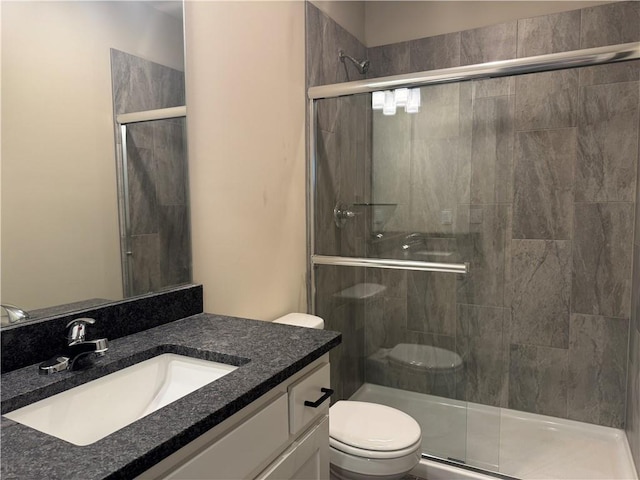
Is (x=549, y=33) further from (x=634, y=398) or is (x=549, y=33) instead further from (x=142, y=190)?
(x=142, y=190)

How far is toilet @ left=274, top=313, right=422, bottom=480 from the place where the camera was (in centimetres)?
165

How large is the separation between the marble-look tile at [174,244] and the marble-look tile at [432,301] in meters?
1.16

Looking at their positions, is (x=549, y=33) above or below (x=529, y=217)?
above

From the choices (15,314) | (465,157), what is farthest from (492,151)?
(15,314)

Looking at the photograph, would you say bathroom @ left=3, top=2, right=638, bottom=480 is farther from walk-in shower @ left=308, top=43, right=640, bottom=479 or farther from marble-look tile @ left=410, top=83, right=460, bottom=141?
marble-look tile @ left=410, top=83, right=460, bottom=141

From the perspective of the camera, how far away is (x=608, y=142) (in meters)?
2.44

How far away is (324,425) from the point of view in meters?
1.25

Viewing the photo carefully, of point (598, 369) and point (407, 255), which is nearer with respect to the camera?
point (407, 255)

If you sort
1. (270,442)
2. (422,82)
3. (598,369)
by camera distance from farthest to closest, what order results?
1. (598,369)
2. (422,82)
3. (270,442)

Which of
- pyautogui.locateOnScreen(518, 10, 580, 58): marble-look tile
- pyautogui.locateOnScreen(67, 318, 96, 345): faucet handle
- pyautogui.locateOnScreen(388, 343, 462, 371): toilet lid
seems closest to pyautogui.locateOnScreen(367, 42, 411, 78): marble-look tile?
pyautogui.locateOnScreen(518, 10, 580, 58): marble-look tile

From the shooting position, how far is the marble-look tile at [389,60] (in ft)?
9.53

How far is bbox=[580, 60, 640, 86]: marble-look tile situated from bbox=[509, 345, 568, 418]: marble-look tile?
60.3 inches

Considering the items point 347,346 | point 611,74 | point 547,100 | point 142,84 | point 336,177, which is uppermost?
point 611,74

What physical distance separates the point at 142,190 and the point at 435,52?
2.20m
